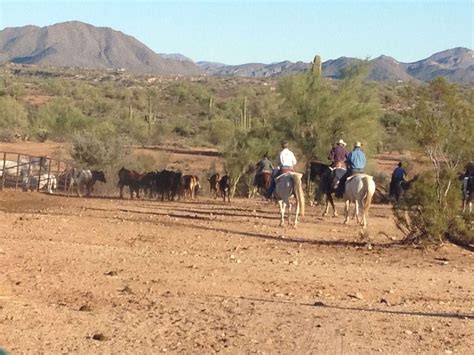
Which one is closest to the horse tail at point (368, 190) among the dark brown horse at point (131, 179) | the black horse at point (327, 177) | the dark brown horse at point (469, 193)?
the black horse at point (327, 177)

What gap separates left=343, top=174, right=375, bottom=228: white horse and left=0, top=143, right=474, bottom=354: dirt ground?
2.34ft

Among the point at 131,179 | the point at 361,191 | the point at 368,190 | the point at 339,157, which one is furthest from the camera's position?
the point at 131,179

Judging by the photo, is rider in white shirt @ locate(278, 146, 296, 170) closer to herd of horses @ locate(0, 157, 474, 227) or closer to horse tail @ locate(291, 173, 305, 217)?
herd of horses @ locate(0, 157, 474, 227)

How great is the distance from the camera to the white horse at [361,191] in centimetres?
2220

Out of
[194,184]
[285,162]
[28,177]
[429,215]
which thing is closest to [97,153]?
[28,177]

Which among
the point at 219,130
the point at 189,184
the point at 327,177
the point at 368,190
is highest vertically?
the point at 219,130

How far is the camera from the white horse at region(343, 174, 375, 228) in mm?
22203

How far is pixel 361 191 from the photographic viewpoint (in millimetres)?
22516

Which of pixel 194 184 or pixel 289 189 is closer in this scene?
pixel 289 189

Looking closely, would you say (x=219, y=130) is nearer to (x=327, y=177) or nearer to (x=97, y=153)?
(x=97, y=153)

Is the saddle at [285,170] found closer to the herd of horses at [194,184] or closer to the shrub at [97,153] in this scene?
the herd of horses at [194,184]

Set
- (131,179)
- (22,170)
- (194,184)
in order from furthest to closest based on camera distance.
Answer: (22,170), (131,179), (194,184)

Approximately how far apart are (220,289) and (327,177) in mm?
13097

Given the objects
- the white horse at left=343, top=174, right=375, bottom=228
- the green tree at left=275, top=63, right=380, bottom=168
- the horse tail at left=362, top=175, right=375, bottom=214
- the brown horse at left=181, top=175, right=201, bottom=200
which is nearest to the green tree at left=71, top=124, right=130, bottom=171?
the brown horse at left=181, top=175, right=201, bottom=200
